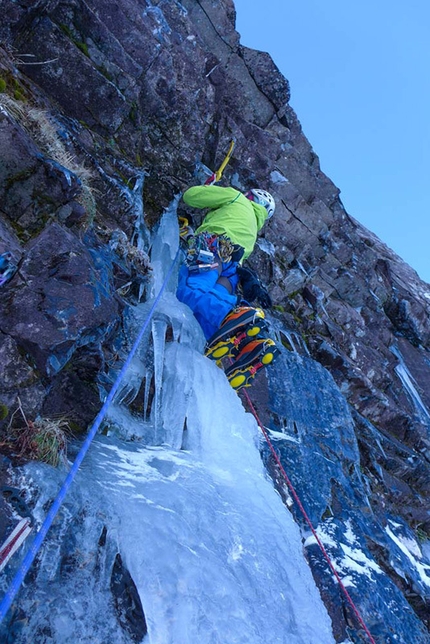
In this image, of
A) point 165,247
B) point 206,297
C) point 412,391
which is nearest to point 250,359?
point 206,297

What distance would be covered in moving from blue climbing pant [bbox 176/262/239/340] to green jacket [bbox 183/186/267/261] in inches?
26.8

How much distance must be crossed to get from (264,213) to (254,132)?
5.35 meters

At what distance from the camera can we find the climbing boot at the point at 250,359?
17.4ft

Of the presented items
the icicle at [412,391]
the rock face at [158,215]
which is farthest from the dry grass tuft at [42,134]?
the icicle at [412,391]

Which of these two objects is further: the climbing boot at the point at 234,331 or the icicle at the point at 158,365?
the climbing boot at the point at 234,331

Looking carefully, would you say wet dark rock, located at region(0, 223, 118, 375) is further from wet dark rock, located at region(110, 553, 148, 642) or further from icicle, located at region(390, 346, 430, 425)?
icicle, located at region(390, 346, 430, 425)

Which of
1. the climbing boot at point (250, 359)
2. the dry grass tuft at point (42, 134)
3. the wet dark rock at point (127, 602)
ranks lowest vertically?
the wet dark rock at point (127, 602)

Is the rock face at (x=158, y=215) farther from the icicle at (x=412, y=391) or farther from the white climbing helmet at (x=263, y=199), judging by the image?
the white climbing helmet at (x=263, y=199)

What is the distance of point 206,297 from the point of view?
18.1 feet

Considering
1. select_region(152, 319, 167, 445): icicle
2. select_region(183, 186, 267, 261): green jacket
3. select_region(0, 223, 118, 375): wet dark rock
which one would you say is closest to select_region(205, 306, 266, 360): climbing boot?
select_region(152, 319, 167, 445): icicle

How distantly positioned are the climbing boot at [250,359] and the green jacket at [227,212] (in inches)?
57.0

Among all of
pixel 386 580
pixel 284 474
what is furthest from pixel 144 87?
pixel 386 580

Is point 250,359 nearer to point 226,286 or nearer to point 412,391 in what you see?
point 226,286

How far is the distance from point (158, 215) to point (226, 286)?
204 cm
